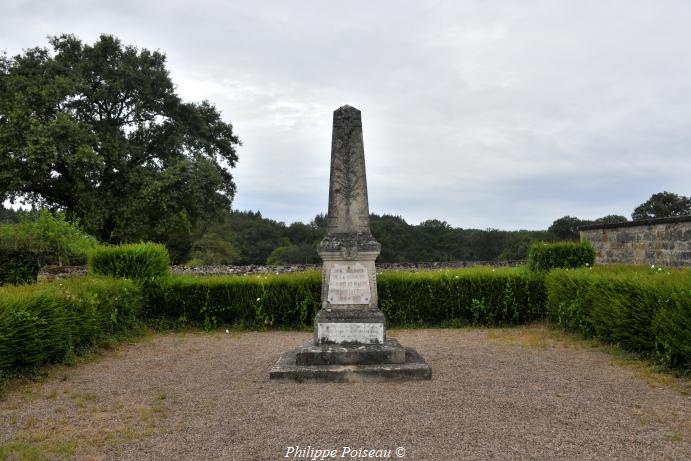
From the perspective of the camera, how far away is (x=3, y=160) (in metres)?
17.4

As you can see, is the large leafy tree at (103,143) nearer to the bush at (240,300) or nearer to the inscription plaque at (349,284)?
the bush at (240,300)

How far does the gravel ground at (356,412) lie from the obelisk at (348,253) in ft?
2.88

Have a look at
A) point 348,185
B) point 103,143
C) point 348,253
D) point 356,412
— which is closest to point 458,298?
point 348,253

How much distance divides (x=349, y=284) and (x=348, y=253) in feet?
1.41

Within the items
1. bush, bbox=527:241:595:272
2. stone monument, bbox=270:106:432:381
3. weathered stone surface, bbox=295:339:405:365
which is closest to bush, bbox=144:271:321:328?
stone monument, bbox=270:106:432:381

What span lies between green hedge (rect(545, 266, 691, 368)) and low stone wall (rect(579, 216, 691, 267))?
252 centimetres

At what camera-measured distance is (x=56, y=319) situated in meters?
6.65

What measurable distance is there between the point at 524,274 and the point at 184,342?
759 cm

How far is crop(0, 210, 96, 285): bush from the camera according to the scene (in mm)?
11391

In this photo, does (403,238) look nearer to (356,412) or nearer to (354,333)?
(354,333)

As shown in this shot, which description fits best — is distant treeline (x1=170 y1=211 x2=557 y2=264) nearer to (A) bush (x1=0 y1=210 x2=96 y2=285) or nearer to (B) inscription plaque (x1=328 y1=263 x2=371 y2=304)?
(A) bush (x1=0 y1=210 x2=96 y2=285)

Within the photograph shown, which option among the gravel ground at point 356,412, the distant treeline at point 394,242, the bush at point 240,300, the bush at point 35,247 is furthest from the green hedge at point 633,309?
the distant treeline at point 394,242

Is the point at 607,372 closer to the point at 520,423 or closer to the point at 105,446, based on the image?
the point at 520,423

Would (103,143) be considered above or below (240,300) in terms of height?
above
